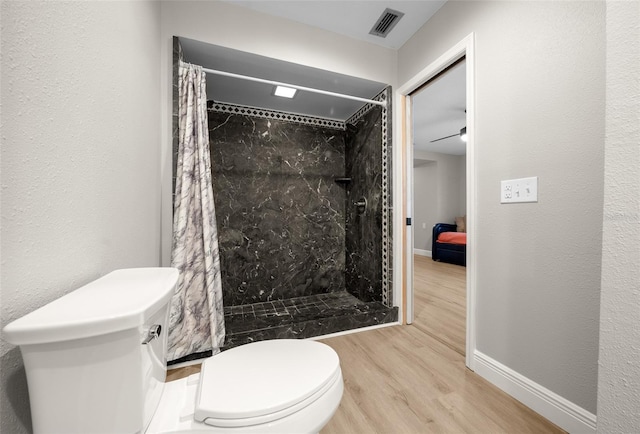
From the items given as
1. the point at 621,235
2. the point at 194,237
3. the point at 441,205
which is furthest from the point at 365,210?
the point at 441,205

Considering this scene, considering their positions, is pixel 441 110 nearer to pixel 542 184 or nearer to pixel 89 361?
pixel 542 184

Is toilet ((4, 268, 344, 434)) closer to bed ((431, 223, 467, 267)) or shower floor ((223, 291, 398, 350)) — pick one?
shower floor ((223, 291, 398, 350))

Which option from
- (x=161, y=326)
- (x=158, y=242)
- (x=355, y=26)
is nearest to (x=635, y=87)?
(x=161, y=326)

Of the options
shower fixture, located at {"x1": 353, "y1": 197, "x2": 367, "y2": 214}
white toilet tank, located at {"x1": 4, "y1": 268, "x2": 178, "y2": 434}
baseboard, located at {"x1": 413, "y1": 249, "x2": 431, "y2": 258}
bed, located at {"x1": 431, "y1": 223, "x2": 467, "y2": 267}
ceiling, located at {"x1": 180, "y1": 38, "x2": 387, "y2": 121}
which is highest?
ceiling, located at {"x1": 180, "y1": 38, "x2": 387, "y2": 121}

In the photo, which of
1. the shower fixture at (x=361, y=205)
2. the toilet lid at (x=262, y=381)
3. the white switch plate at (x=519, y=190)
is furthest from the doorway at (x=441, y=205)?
the toilet lid at (x=262, y=381)

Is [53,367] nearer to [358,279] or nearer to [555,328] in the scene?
[555,328]

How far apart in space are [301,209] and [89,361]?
233cm

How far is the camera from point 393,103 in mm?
2189

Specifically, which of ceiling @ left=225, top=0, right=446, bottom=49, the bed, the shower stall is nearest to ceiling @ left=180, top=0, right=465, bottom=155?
ceiling @ left=225, top=0, right=446, bottom=49

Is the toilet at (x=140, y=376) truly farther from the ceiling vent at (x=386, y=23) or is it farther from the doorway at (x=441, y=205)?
the ceiling vent at (x=386, y=23)

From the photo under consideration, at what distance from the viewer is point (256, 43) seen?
1.80m

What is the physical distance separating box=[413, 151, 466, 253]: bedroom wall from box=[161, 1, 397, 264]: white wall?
12.5 feet

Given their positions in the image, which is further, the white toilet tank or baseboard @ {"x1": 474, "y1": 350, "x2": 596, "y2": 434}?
baseboard @ {"x1": 474, "y1": 350, "x2": 596, "y2": 434}

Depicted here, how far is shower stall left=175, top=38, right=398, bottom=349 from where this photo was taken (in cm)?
231
